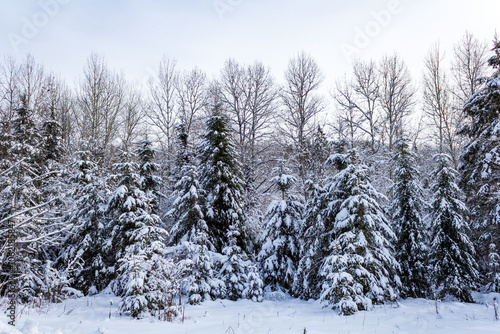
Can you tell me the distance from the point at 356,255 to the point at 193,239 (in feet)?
24.2

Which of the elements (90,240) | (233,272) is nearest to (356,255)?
(233,272)

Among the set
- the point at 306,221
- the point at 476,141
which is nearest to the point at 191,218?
the point at 306,221

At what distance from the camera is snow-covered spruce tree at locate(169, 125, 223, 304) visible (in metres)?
13.8

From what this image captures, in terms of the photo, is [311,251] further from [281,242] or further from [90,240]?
[90,240]

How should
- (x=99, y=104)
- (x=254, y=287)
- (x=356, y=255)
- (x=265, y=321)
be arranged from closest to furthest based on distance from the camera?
1. (x=265, y=321)
2. (x=356, y=255)
3. (x=254, y=287)
4. (x=99, y=104)

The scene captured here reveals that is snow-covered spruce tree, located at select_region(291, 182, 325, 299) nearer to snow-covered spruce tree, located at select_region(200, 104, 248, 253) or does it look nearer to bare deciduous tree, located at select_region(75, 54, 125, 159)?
snow-covered spruce tree, located at select_region(200, 104, 248, 253)

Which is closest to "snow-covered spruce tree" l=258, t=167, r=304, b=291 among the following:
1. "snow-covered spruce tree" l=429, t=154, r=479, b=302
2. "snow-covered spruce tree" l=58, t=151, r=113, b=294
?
"snow-covered spruce tree" l=429, t=154, r=479, b=302

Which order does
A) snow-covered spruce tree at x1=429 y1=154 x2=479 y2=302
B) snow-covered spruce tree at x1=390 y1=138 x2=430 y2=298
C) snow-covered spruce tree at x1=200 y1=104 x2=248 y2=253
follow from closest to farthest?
snow-covered spruce tree at x1=429 y1=154 x2=479 y2=302 < snow-covered spruce tree at x1=390 y1=138 x2=430 y2=298 < snow-covered spruce tree at x1=200 y1=104 x2=248 y2=253

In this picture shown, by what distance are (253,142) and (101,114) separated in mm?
15259

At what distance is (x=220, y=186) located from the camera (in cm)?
1617

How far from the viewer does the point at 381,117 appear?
27031 millimetres

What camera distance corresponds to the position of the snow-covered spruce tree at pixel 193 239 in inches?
542

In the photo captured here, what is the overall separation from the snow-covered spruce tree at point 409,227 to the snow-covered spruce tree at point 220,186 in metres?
7.84

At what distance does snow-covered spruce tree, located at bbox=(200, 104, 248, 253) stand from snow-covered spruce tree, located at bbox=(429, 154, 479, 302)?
30.2 feet
